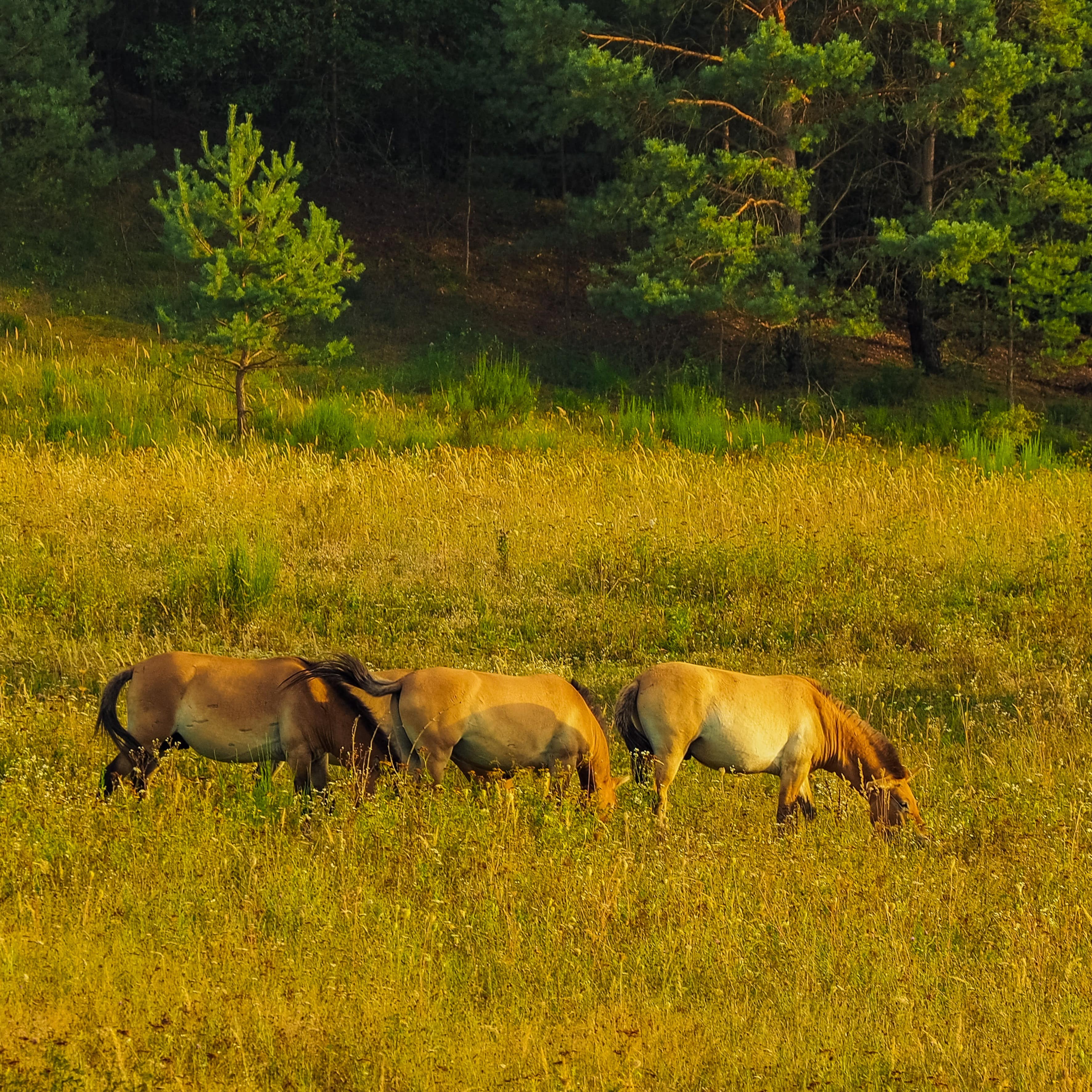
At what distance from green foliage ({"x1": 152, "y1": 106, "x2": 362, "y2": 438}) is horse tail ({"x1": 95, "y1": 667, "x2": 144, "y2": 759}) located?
1369cm

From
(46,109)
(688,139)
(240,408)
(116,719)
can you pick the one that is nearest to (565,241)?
(688,139)

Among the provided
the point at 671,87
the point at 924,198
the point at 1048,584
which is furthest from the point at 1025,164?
the point at 1048,584

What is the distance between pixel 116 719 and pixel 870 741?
3.76 meters

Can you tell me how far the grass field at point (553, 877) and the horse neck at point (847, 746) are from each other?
21cm

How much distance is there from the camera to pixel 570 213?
104 ft

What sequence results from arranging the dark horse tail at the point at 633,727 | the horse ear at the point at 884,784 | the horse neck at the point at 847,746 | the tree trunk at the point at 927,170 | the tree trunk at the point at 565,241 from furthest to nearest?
the tree trunk at the point at 565,241
the tree trunk at the point at 927,170
the horse neck at the point at 847,746
the dark horse tail at the point at 633,727
the horse ear at the point at 884,784

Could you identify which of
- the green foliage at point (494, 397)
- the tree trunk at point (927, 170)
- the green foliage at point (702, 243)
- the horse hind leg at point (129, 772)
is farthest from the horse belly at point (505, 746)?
the tree trunk at point (927, 170)

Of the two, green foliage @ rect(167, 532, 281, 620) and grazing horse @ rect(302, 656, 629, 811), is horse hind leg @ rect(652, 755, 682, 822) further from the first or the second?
green foliage @ rect(167, 532, 281, 620)

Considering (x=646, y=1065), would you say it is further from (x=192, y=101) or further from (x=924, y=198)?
(x=192, y=101)

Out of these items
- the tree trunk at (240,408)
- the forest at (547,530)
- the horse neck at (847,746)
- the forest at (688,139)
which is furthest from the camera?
the forest at (688,139)

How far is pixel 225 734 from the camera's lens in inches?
269

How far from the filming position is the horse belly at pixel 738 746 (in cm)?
700

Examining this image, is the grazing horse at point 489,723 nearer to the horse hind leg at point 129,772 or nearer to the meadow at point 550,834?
the meadow at point 550,834

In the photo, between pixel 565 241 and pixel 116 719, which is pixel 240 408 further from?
pixel 116 719
